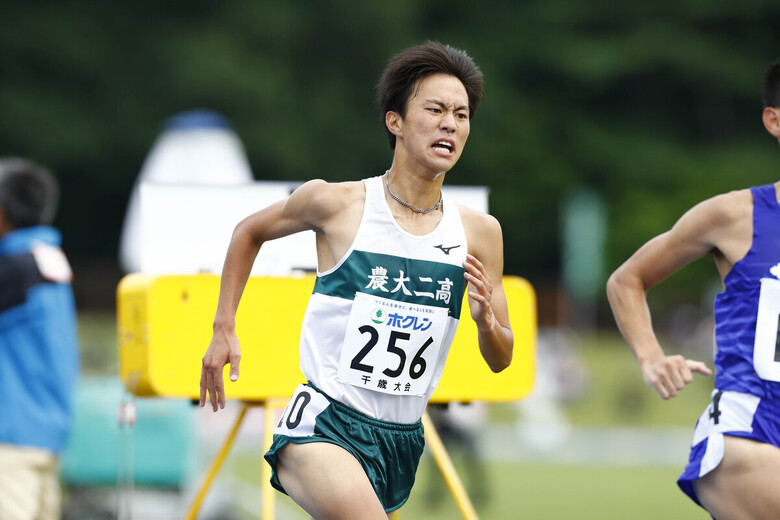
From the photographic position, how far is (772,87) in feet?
15.4

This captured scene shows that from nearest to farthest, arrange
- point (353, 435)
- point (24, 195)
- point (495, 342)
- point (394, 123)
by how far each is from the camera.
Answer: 1. point (353, 435)
2. point (495, 342)
3. point (394, 123)
4. point (24, 195)

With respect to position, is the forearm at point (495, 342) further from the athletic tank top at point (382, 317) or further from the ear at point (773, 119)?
the ear at point (773, 119)

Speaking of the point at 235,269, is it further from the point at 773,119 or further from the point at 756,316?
the point at 773,119

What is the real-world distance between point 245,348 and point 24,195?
154 centimetres

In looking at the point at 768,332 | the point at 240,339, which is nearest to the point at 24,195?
the point at 240,339

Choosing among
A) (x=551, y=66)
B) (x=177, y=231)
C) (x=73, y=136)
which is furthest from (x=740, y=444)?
(x=551, y=66)

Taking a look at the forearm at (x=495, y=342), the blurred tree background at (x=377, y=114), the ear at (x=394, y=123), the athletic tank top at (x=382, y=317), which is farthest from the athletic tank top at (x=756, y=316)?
the blurred tree background at (x=377, y=114)

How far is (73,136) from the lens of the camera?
33688 millimetres

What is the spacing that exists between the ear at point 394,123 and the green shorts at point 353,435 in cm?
92

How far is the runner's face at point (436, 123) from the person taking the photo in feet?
14.7

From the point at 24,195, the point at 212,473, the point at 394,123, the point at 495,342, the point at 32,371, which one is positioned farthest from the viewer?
the point at 24,195

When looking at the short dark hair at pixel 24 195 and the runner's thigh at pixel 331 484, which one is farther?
the short dark hair at pixel 24 195

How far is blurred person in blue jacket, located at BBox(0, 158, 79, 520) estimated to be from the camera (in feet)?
20.1

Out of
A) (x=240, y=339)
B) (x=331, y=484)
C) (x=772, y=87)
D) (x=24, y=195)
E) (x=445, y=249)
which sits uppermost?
(x=772, y=87)
